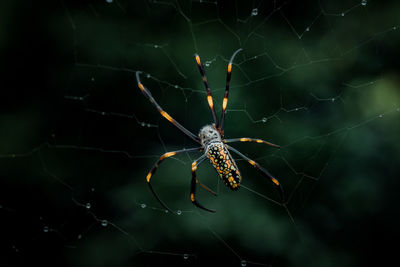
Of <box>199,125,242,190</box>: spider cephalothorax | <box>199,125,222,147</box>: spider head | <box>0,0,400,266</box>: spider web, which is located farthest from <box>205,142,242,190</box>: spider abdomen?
<box>0,0,400,266</box>: spider web

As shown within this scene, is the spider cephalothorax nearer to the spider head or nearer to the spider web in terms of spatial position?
the spider head

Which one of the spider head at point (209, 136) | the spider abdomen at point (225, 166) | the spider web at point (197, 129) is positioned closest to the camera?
the spider abdomen at point (225, 166)

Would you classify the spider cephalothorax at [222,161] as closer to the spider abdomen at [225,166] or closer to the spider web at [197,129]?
the spider abdomen at [225,166]

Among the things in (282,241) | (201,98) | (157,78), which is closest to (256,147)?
(201,98)

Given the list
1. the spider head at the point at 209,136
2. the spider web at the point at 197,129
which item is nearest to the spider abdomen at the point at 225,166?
the spider head at the point at 209,136

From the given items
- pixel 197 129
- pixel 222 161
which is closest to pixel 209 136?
pixel 222 161

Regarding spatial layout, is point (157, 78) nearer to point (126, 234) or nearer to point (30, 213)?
point (126, 234)

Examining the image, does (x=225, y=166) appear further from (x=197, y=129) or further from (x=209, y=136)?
(x=197, y=129)
